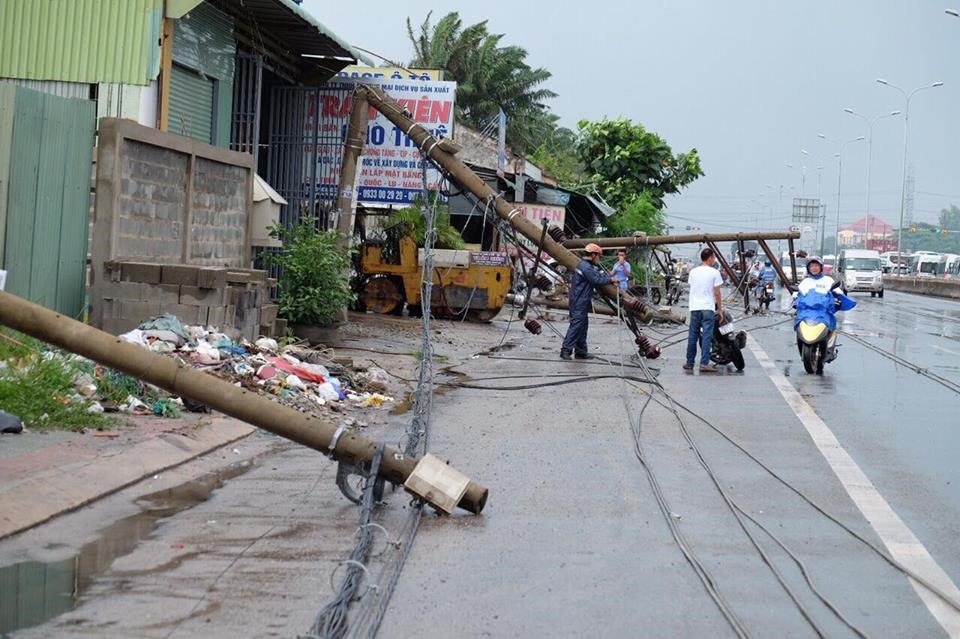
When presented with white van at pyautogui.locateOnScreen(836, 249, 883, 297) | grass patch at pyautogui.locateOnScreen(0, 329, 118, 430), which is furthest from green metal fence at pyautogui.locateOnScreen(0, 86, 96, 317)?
white van at pyautogui.locateOnScreen(836, 249, 883, 297)

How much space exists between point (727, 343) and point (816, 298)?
1388 mm

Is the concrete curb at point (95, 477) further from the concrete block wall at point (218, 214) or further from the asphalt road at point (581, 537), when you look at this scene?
the concrete block wall at point (218, 214)

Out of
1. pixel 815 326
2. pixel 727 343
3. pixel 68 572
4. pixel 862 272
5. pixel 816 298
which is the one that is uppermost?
pixel 862 272

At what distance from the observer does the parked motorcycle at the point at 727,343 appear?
1725 centimetres

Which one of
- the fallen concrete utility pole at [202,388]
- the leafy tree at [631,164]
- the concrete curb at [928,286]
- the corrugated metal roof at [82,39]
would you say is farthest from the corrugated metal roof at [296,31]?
the concrete curb at [928,286]

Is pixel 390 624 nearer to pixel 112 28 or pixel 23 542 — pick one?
pixel 23 542

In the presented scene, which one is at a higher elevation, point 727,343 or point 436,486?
point 727,343

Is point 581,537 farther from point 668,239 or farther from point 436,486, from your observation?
point 668,239

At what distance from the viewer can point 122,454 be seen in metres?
8.52

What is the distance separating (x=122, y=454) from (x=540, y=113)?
173 feet

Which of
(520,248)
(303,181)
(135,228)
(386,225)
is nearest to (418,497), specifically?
(135,228)

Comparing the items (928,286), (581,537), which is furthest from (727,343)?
(928,286)

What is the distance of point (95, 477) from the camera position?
7797mm

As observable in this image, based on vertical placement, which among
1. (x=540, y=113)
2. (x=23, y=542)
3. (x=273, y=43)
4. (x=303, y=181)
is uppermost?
(x=540, y=113)
